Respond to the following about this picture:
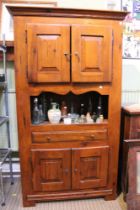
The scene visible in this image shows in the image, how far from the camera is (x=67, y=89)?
68.9 inches

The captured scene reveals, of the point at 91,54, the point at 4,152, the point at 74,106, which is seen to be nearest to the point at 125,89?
the point at 74,106

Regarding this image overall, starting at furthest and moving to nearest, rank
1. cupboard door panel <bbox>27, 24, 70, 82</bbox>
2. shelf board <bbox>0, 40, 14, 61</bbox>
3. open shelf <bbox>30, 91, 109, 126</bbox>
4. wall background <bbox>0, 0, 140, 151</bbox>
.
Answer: wall background <bbox>0, 0, 140, 151</bbox>, shelf board <bbox>0, 40, 14, 61</bbox>, open shelf <bbox>30, 91, 109, 126</bbox>, cupboard door panel <bbox>27, 24, 70, 82</bbox>

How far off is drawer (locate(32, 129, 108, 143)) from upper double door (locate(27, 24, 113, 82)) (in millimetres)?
457

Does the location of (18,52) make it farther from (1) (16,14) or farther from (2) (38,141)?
(2) (38,141)

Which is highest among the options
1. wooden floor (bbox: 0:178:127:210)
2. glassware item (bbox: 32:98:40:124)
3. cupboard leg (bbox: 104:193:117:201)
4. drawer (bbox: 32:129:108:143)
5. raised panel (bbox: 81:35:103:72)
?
raised panel (bbox: 81:35:103:72)

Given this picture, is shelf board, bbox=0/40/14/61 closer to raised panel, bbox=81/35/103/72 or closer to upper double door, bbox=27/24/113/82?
upper double door, bbox=27/24/113/82

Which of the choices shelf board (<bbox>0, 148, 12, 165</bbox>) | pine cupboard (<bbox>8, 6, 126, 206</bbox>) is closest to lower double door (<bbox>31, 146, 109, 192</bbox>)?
pine cupboard (<bbox>8, 6, 126, 206</bbox>)

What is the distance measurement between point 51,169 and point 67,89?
73 centimetres

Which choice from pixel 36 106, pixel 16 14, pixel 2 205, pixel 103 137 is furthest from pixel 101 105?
pixel 2 205

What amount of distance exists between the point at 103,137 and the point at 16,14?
125 cm

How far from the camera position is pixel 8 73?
2.18m

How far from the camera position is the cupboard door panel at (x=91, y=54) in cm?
166

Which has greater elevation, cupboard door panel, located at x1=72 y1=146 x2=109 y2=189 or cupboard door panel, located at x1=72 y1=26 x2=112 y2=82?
cupboard door panel, located at x1=72 y1=26 x2=112 y2=82

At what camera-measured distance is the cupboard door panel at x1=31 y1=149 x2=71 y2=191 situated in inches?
71.3
